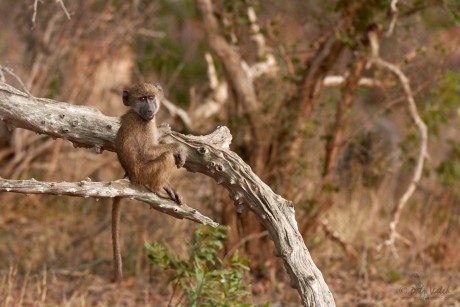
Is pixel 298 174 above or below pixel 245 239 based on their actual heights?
above

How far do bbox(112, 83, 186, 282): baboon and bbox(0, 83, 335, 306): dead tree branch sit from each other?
10 centimetres

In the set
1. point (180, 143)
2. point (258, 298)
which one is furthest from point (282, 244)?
point (258, 298)

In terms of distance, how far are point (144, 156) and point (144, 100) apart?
0.41 m

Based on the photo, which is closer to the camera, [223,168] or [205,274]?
[223,168]

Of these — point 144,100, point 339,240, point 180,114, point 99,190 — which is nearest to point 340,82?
point 339,240

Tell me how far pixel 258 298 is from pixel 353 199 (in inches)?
89.9

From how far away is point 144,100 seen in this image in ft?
15.5

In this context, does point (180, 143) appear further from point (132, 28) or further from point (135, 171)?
point (132, 28)

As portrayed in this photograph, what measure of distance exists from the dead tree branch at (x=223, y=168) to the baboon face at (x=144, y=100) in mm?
296

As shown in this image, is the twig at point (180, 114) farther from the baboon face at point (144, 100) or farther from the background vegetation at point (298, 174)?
the baboon face at point (144, 100)

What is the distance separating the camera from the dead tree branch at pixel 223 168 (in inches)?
161

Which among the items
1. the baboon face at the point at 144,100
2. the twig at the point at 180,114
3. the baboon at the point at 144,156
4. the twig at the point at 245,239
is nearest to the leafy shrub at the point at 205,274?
the baboon at the point at 144,156

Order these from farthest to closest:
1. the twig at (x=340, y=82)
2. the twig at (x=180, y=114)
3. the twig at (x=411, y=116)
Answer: the twig at (x=180, y=114)
the twig at (x=340, y=82)
the twig at (x=411, y=116)

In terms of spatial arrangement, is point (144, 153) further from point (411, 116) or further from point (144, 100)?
point (411, 116)
